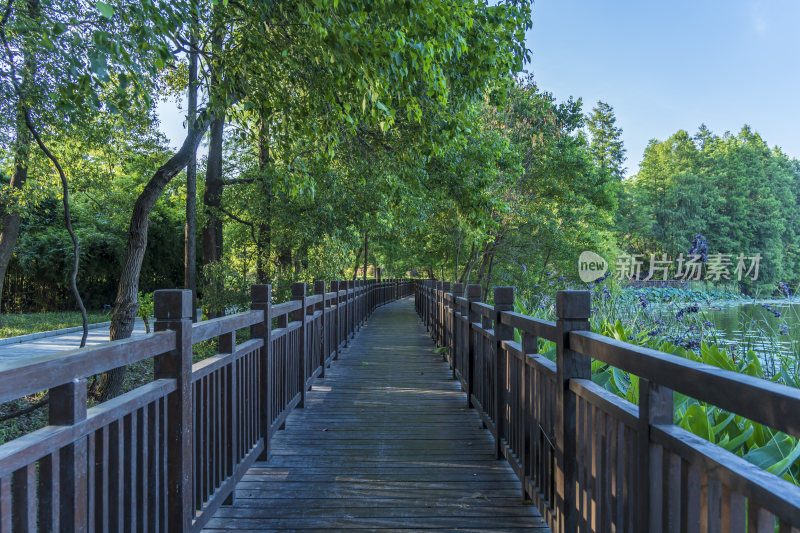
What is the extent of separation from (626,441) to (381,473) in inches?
86.7

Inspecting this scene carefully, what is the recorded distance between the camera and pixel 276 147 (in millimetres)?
7656

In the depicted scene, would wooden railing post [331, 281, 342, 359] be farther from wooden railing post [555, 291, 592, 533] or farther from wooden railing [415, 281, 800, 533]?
wooden railing post [555, 291, 592, 533]

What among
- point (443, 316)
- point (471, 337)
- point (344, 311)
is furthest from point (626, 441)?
point (344, 311)

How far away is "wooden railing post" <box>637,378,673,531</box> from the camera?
137cm

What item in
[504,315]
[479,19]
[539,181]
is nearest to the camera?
[504,315]

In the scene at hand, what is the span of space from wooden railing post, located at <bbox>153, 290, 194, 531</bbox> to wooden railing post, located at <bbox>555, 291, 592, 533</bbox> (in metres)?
1.70

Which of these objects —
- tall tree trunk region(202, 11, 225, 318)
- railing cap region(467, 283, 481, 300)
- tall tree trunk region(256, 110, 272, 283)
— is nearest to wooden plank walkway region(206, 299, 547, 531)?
railing cap region(467, 283, 481, 300)

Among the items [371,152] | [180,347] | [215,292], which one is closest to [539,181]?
[371,152]

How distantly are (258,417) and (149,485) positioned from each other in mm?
1555

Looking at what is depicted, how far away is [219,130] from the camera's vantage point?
1190 cm

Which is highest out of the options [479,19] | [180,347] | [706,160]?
[706,160]

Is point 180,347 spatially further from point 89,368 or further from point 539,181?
point 539,181

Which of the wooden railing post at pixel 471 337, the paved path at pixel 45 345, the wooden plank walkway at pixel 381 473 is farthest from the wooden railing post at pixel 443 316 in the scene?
the paved path at pixel 45 345

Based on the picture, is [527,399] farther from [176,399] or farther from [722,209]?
[722,209]
